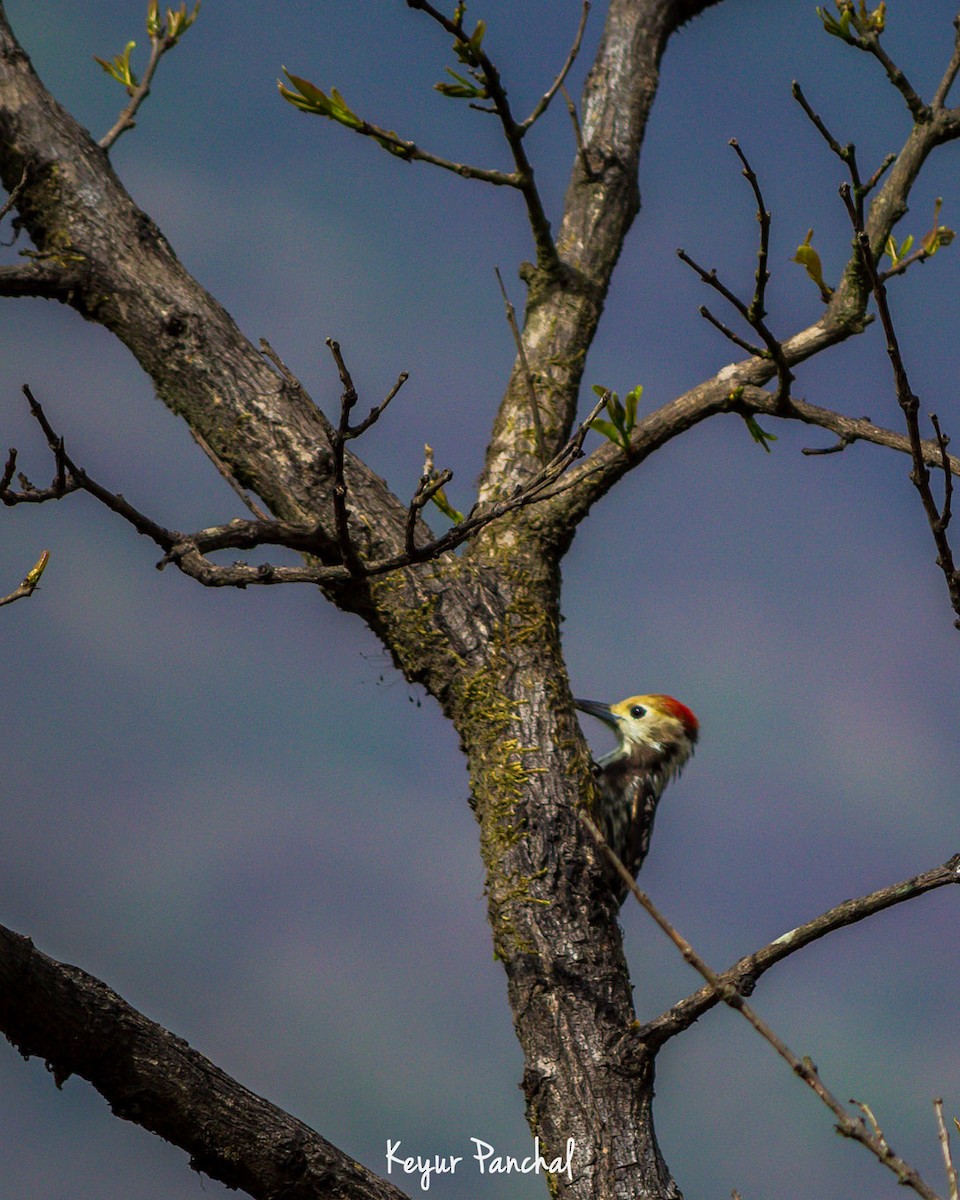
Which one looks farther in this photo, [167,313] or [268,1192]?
[167,313]

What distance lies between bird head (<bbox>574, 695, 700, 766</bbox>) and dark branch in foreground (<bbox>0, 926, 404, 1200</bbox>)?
3.09 m

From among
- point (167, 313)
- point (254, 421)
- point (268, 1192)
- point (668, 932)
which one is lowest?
point (268, 1192)

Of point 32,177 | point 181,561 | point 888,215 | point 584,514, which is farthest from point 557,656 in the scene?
point 32,177

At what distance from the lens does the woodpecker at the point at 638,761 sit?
5641mm

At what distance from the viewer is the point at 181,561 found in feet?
10.4

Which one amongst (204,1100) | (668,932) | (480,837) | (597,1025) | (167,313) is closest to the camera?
(668,932)

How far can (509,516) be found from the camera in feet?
15.3

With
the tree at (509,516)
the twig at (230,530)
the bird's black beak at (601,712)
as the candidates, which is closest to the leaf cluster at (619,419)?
the tree at (509,516)

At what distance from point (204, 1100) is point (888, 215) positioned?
3584 mm

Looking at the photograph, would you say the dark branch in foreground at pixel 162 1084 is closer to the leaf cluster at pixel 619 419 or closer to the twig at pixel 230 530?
the twig at pixel 230 530

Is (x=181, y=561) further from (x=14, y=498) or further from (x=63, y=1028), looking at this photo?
(x=63, y=1028)

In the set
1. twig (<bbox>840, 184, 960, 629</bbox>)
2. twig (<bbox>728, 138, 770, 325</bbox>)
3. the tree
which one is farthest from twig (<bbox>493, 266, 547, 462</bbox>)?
twig (<bbox>840, 184, 960, 629</bbox>)

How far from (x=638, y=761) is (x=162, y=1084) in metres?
3.31

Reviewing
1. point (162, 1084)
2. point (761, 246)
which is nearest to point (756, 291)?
point (761, 246)
